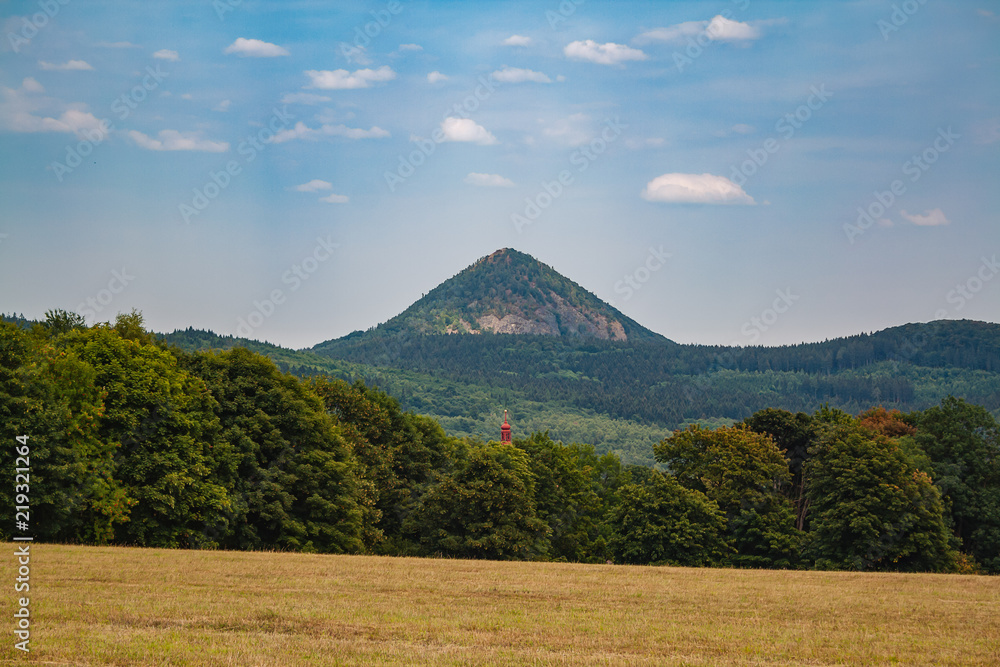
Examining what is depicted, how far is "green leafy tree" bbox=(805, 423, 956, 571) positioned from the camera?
62719 mm

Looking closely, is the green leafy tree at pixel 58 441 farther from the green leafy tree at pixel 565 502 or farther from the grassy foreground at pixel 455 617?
the green leafy tree at pixel 565 502

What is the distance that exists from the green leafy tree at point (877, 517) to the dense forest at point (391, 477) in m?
0.14

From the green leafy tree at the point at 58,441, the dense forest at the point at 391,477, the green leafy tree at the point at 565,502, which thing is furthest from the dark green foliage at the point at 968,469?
the green leafy tree at the point at 58,441

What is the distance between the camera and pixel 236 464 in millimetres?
56312

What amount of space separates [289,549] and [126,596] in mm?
33928

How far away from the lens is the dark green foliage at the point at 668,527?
222 feet

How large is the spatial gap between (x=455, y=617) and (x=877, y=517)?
151 feet

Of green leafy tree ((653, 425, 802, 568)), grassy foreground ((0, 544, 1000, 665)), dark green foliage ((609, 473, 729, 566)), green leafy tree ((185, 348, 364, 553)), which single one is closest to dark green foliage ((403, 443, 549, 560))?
dark green foliage ((609, 473, 729, 566))

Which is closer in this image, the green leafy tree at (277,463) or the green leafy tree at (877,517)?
the green leafy tree at (277,463)

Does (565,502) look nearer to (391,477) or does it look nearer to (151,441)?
(391,477)

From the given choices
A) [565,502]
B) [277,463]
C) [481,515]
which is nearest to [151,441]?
[277,463]

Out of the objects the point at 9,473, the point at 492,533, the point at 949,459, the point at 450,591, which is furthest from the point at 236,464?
the point at 949,459

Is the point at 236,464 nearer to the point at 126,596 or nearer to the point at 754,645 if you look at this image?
the point at 126,596

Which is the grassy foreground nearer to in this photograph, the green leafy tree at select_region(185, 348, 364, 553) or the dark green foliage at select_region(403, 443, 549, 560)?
the green leafy tree at select_region(185, 348, 364, 553)
